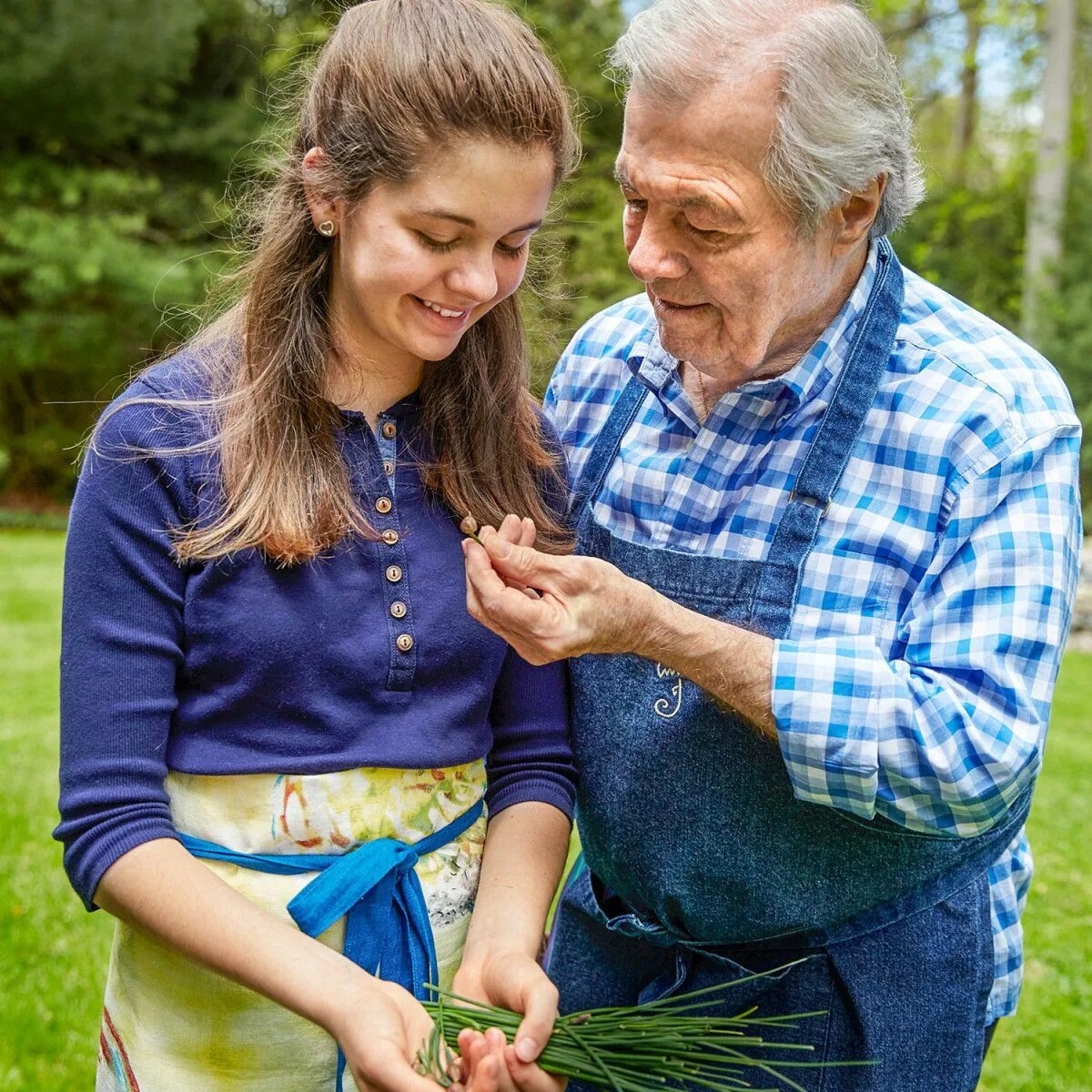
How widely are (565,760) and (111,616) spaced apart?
2.54ft

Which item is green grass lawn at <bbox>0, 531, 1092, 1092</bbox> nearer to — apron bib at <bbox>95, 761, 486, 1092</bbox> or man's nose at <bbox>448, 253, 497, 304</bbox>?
apron bib at <bbox>95, 761, 486, 1092</bbox>

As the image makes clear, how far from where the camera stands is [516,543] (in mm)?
1900

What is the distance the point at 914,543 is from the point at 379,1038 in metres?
1.00

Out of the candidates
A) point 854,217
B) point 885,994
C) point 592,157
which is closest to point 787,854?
point 885,994

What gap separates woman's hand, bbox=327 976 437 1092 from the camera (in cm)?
162

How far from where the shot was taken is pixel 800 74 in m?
1.93

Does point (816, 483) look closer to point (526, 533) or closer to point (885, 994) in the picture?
point (526, 533)

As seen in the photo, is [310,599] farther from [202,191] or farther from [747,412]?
[202,191]

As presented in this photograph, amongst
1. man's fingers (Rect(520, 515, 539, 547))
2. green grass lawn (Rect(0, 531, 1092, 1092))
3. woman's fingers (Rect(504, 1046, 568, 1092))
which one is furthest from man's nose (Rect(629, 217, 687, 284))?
green grass lawn (Rect(0, 531, 1092, 1092))

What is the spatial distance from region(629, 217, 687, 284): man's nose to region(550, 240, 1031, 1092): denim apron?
0.31 metres

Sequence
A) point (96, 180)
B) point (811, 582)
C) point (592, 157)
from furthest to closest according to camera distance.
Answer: point (96, 180), point (592, 157), point (811, 582)

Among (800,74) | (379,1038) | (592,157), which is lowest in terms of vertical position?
(592,157)

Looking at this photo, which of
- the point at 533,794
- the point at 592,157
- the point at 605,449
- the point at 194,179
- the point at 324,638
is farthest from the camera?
the point at 194,179

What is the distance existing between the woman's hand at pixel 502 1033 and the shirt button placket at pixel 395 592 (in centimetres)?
43
